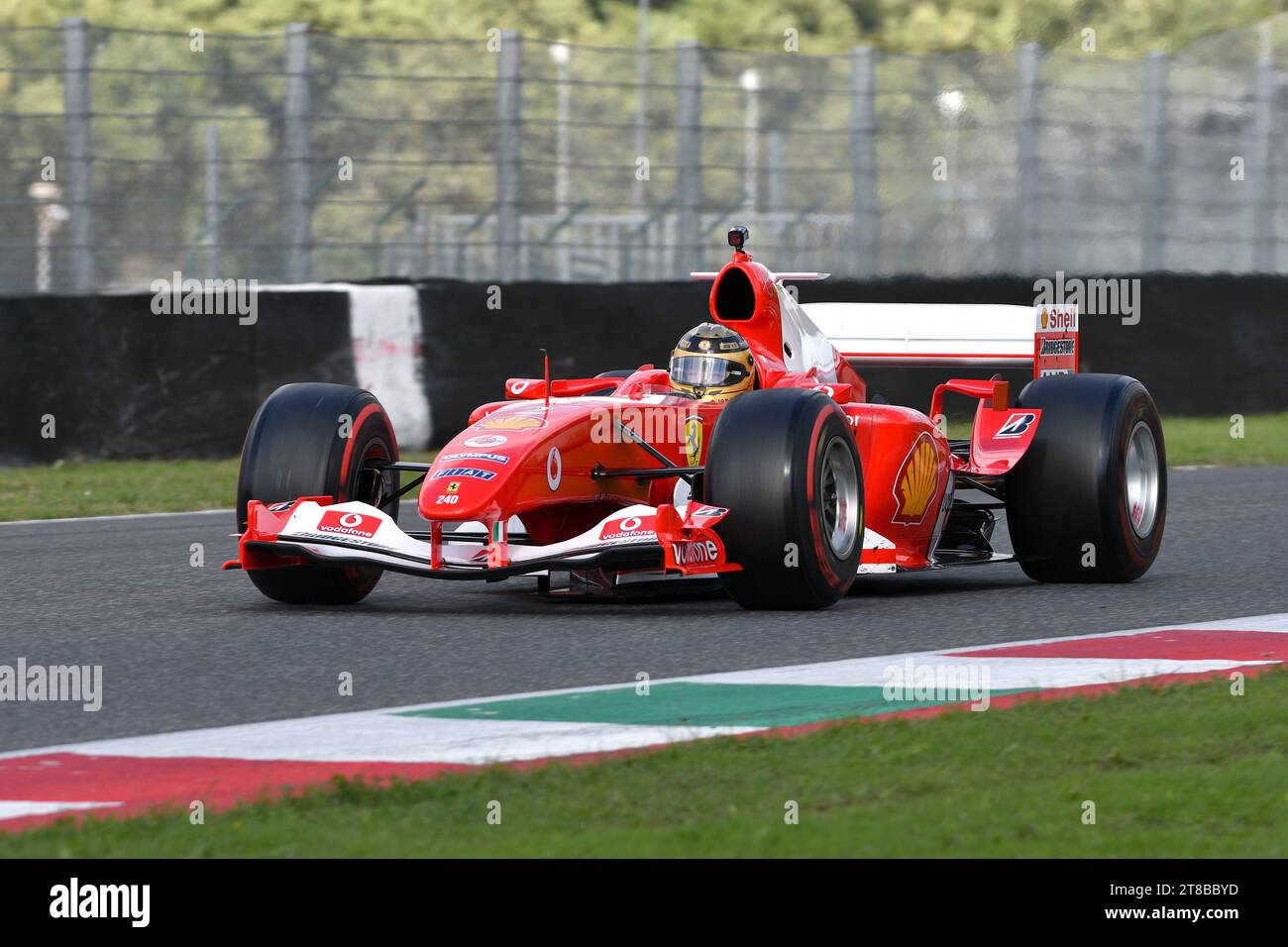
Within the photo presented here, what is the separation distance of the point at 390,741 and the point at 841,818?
1.46m

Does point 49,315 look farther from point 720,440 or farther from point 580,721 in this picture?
point 580,721

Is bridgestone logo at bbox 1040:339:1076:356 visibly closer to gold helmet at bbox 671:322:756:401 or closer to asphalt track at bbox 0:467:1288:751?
asphalt track at bbox 0:467:1288:751

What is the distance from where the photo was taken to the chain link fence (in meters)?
15.7

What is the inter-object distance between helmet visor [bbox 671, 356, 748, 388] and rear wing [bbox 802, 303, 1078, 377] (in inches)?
45.8

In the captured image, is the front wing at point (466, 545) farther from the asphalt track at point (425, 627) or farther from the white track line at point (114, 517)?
the white track line at point (114, 517)

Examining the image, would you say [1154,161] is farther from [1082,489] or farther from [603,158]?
[1082,489]

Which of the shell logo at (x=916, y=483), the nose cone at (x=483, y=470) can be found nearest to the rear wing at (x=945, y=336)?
the shell logo at (x=916, y=483)

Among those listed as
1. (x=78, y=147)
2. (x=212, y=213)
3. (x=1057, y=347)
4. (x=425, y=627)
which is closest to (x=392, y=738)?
(x=425, y=627)

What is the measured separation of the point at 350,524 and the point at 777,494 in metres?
1.62

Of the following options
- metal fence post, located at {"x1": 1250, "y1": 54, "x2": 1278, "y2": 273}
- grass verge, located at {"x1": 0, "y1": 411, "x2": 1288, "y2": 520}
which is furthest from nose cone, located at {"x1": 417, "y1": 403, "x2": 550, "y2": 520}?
metal fence post, located at {"x1": 1250, "y1": 54, "x2": 1278, "y2": 273}

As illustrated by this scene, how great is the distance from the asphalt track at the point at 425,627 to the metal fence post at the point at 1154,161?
969cm
